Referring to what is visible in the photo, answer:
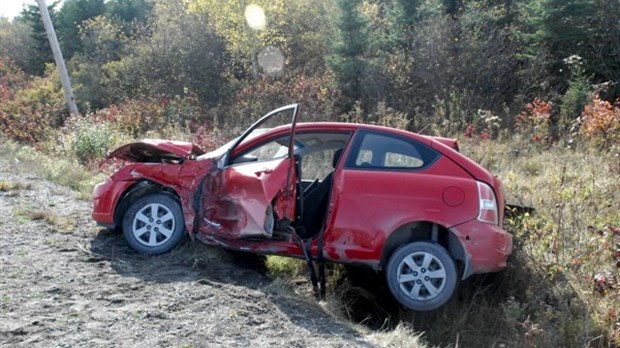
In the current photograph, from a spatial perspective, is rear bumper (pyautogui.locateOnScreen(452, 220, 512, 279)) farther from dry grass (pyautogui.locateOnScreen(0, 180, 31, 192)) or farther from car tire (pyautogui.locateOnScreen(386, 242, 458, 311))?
dry grass (pyautogui.locateOnScreen(0, 180, 31, 192))

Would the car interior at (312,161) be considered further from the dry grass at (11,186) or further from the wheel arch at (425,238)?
the dry grass at (11,186)

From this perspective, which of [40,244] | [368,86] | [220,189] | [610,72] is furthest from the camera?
[368,86]

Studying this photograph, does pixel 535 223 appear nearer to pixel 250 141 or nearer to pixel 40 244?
pixel 250 141

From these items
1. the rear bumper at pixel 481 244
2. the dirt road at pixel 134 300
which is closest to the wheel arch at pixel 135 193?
the dirt road at pixel 134 300

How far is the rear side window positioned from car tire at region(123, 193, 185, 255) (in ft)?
6.47

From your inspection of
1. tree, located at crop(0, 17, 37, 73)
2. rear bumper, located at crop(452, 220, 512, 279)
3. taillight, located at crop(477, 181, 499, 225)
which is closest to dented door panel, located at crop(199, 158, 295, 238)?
rear bumper, located at crop(452, 220, 512, 279)

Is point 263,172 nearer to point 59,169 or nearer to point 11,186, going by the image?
point 11,186

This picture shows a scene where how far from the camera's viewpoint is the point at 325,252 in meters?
5.70

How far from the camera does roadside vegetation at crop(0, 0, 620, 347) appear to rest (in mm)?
6250

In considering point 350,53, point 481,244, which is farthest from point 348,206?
point 350,53

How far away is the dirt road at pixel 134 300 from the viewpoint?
4.20m

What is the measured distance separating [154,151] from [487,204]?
11.9 ft

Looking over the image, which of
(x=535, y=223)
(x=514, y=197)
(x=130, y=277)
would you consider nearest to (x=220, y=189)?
(x=130, y=277)

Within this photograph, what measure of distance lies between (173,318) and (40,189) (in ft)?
19.3
